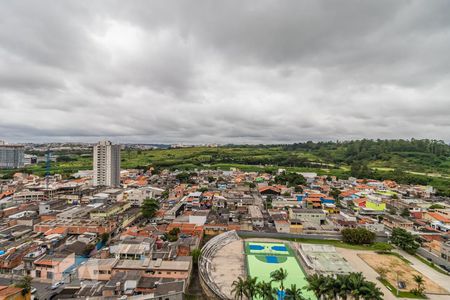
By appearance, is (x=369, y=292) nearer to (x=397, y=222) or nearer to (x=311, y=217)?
(x=311, y=217)

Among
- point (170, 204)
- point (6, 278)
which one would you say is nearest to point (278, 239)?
point (170, 204)

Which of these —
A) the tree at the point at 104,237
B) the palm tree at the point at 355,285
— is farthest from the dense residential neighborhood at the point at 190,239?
the palm tree at the point at 355,285

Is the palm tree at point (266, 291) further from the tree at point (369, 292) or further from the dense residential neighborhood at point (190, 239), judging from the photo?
the tree at point (369, 292)

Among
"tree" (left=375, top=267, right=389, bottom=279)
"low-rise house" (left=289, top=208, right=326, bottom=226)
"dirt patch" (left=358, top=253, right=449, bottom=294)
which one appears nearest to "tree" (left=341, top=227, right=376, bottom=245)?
"dirt patch" (left=358, top=253, right=449, bottom=294)

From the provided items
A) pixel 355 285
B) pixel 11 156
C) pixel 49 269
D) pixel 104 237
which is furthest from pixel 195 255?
pixel 11 156

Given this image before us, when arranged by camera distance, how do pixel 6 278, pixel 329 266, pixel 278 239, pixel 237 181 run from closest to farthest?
pixel 6 278 → pixel 329 266 → pixel 278 239 → pixel 237 181

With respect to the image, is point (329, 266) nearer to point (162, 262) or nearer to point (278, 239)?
point (278, 239)
